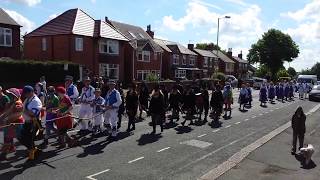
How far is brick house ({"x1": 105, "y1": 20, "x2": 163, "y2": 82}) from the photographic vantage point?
53812 millimetres

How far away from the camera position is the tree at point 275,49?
9681cm

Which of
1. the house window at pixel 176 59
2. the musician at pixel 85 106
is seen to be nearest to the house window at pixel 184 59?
the house window at pixel 176 59

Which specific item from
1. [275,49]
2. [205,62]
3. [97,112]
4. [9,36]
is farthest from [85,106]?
[275,49]

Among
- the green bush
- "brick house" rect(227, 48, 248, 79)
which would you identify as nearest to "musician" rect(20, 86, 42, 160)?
the green bush

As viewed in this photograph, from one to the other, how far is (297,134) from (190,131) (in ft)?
14.1

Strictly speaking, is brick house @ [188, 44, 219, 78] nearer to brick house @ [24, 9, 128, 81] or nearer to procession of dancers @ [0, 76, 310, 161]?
brick house @ [24, 9, 128, 81]

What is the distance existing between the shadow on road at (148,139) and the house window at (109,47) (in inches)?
1280

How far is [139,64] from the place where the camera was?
5547 cm

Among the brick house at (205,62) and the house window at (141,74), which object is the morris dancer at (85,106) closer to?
the house window at (141,74)

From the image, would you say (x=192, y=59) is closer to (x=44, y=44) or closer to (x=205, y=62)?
(x=205, y=62)

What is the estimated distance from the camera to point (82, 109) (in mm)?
14227

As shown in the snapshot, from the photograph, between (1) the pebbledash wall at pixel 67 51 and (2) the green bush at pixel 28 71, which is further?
(1) the pebbledash wall at pixel 67 51

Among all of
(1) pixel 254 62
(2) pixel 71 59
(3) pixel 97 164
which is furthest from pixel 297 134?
(1) pixel 254 62

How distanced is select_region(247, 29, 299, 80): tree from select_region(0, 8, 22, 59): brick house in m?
67.3
